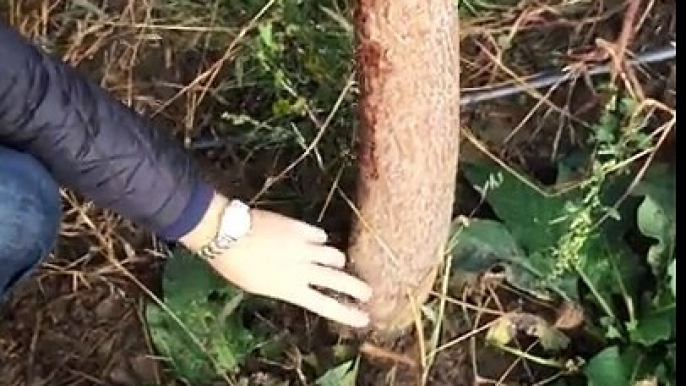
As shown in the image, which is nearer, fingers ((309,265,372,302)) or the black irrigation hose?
fingers ((309,265,372,302))

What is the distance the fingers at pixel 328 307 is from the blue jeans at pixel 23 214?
0.68 feet

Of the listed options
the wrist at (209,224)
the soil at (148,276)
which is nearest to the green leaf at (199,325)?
the soil at (148,276)

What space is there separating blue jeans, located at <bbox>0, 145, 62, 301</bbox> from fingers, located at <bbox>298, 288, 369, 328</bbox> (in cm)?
21

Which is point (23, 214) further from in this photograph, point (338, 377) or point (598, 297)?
point (598, 297)

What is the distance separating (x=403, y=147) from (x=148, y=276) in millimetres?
401

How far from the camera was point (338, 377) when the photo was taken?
135 centimetres

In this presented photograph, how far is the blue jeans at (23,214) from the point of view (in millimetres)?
1095

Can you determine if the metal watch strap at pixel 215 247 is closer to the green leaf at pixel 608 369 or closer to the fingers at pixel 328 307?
the fingers at pixel 328 307

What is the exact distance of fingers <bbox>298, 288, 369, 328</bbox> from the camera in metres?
1.19

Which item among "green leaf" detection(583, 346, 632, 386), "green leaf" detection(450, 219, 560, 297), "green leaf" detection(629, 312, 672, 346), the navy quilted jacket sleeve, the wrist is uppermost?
the navy quilted jacket sleeve

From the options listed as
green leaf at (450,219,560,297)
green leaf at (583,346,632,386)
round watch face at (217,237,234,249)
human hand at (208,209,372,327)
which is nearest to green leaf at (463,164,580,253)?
green leaf at (450,219,560,297)

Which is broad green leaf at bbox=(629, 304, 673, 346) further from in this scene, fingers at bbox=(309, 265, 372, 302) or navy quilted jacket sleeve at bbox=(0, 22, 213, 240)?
navy quilted jacket sleeve at bbox=(0, 22, 213, 240)

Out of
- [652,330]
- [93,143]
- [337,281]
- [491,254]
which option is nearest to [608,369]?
[652,330]
